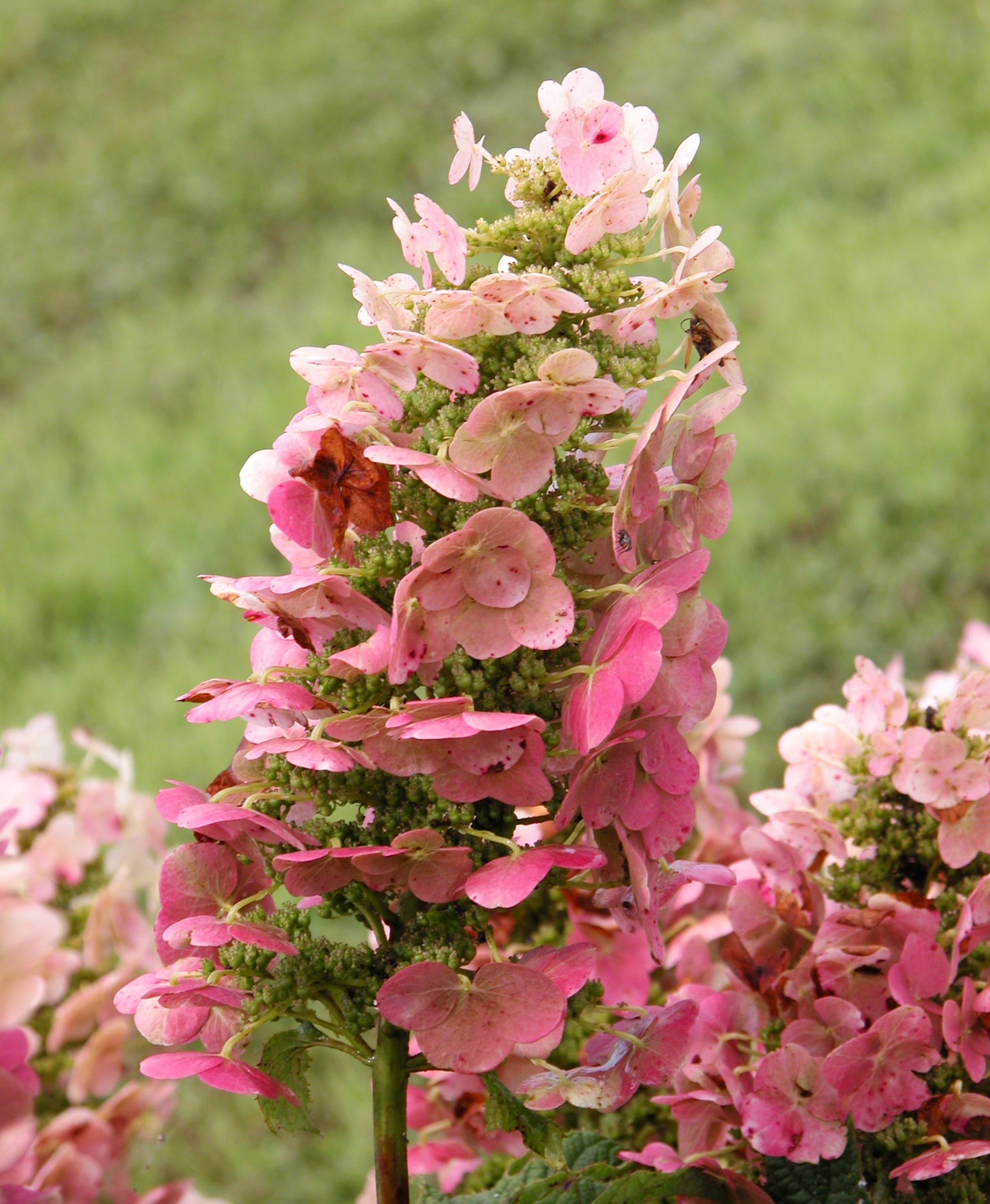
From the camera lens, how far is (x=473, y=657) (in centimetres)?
62

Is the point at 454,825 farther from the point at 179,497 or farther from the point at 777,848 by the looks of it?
the point at 179,497

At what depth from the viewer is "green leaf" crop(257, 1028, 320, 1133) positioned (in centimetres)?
69

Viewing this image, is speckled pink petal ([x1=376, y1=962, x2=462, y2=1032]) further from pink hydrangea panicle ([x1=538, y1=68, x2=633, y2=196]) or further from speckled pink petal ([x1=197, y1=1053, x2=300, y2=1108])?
pink hydrangea panicle ([x1=538, y1=68, x2=633, y2=196])

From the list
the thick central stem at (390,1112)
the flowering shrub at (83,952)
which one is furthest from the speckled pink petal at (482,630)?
the flowering shrub at (83,952)

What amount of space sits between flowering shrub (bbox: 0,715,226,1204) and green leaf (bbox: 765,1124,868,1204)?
45 centimetres

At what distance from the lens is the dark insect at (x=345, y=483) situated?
2.10ft

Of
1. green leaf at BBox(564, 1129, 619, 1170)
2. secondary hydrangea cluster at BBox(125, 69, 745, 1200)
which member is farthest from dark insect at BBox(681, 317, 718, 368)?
green leaf at BBox(564, 1129, 619, 1170)

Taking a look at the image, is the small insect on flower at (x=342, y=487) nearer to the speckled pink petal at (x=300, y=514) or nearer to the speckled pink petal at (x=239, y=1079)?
the speckled pink petal at (x=300, y=514)

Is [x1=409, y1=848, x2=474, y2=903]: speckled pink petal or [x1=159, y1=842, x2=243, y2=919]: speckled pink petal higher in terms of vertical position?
[x1=159, y1=842, x2=243, y2=919]: speckled pink petal

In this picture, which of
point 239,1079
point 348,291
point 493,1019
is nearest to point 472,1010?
point 493,1019

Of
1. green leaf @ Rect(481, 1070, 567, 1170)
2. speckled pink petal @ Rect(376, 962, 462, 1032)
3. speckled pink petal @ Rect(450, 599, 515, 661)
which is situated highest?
speckled pink petal @ Rect(450, 599, 515, 661)

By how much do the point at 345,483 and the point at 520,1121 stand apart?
0.34 m

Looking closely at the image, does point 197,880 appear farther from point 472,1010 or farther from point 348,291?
point 348,291

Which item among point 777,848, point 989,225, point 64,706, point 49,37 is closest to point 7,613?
point 64,706
